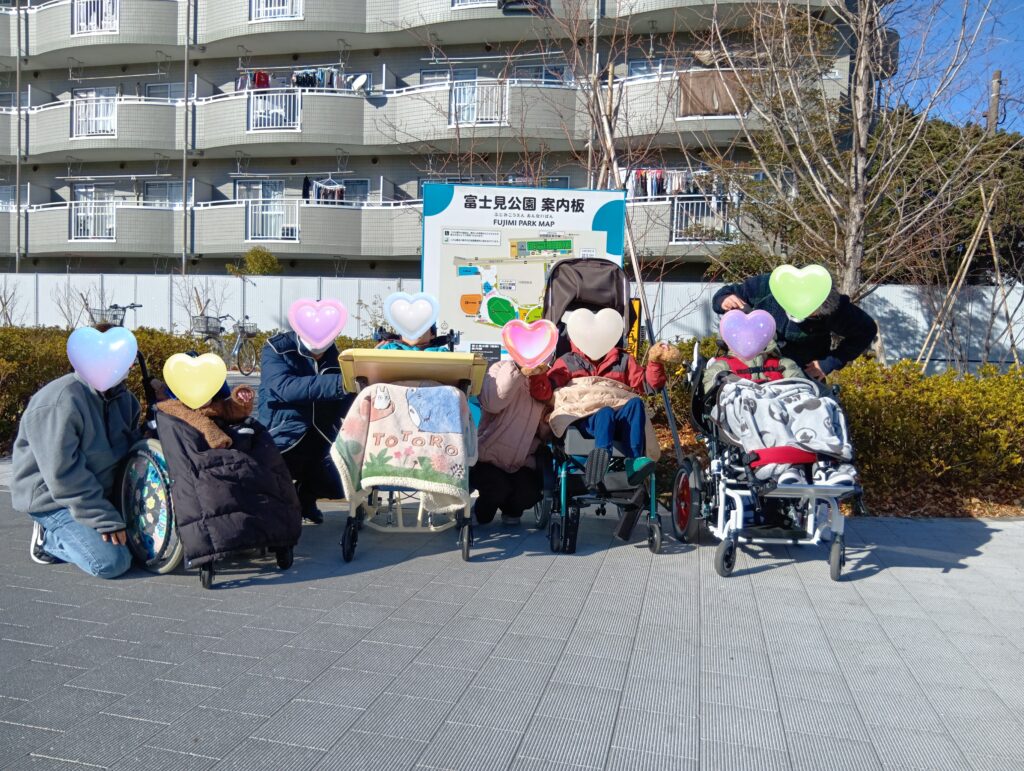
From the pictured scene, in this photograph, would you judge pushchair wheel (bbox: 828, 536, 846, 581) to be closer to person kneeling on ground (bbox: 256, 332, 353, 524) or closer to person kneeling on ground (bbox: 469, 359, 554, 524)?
person kneeling on ground (bbox: 469, 359, 554, 524)

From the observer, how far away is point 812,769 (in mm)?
2938

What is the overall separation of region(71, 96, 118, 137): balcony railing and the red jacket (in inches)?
900

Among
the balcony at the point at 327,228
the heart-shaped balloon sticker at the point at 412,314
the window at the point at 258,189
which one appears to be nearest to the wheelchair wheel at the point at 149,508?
the heart-shaped balloon sticker at the point at 412,314

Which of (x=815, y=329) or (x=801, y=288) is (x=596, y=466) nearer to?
(x=801, y=288)

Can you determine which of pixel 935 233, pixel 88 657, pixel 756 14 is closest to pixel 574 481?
pixel 88 657

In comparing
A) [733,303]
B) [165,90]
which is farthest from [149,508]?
[165,90]

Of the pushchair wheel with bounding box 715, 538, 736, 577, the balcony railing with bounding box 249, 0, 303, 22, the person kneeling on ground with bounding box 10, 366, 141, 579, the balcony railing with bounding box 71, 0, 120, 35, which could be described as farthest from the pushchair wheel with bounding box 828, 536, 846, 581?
the balcony railing with bounding box 71, 0, 120, 35

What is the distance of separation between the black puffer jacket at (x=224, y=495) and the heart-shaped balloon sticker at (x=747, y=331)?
2.99 m

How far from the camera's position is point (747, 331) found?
5.46m

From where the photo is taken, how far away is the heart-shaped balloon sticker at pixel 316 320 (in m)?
5.63

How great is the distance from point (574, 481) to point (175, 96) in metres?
24.3

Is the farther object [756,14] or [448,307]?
[756,14]

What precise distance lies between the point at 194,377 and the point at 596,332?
269cm

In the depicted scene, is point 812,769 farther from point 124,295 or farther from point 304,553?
point 124,295
